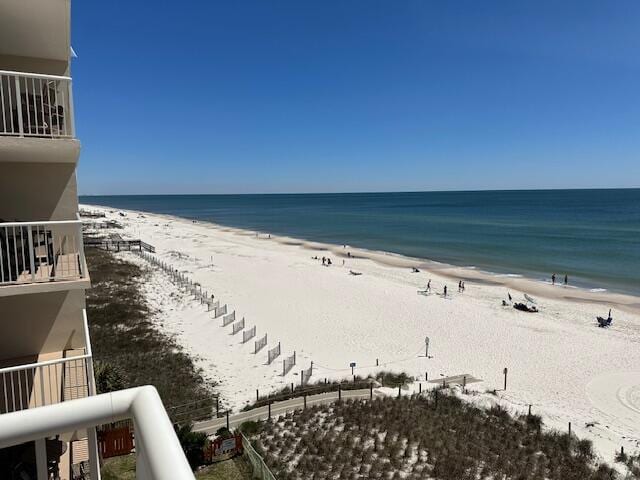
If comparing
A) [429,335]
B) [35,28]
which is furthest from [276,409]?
[429,335]

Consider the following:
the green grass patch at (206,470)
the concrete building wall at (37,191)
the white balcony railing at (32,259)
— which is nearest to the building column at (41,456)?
the white balcony railing at (32,259)

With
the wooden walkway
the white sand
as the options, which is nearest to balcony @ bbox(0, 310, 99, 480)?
the white sand

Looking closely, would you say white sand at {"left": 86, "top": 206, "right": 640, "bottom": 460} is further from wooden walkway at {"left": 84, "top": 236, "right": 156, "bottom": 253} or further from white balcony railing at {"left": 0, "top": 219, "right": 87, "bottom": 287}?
wooden walkway at {"left": 84, "top": 236, "right": 156, "bottom": 253}

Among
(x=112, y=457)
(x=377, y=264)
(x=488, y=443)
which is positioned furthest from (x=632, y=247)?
(x=112, y=457)

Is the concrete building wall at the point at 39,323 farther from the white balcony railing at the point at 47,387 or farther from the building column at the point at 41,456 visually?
the building column at the point at 41,456

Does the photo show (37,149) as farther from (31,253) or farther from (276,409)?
(276,409)
